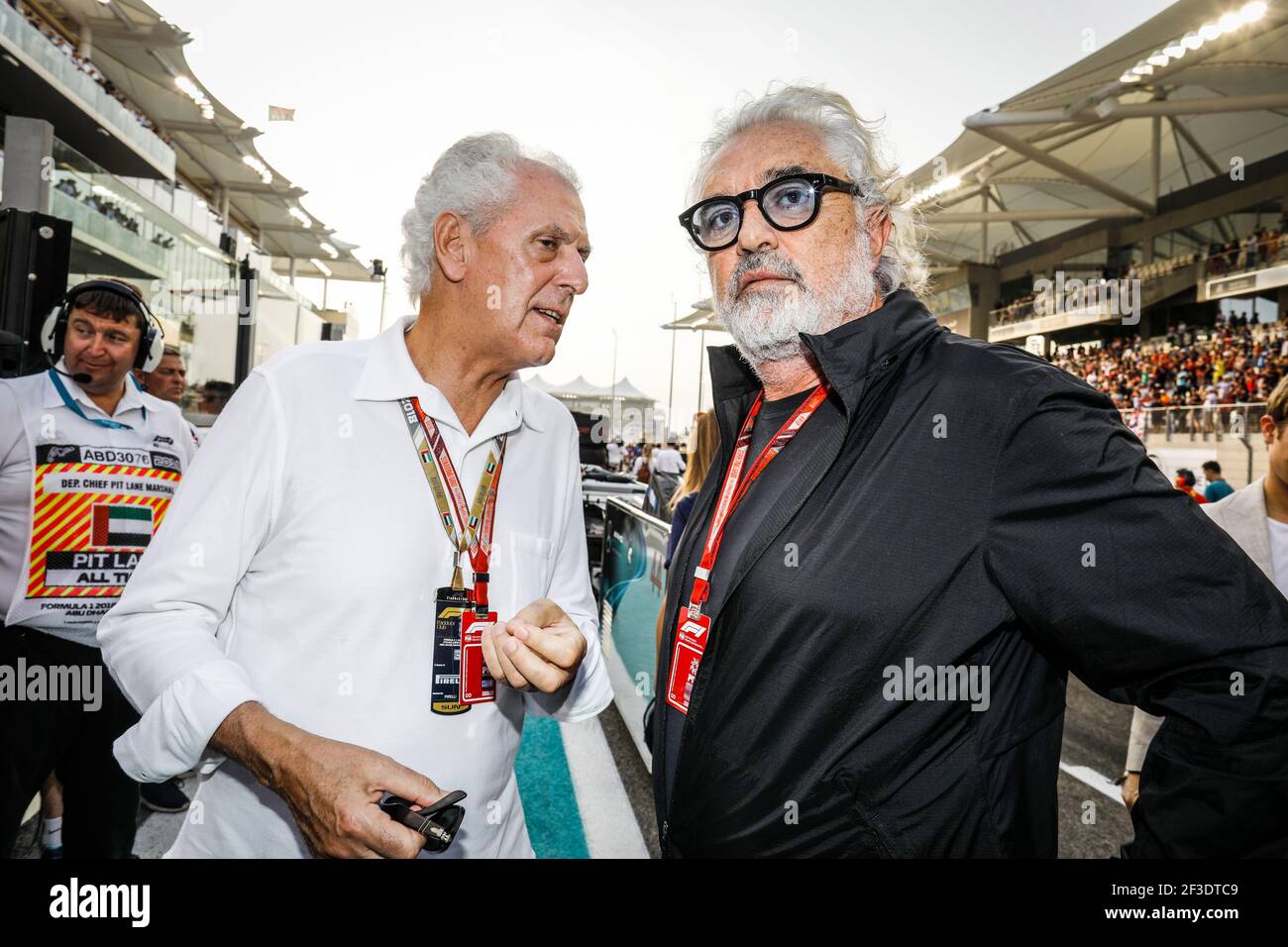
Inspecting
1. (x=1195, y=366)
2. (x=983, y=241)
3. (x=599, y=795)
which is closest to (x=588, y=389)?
(x=983, y=241)

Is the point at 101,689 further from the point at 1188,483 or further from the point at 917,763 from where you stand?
the point at 1188,483

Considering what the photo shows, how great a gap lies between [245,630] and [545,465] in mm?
726

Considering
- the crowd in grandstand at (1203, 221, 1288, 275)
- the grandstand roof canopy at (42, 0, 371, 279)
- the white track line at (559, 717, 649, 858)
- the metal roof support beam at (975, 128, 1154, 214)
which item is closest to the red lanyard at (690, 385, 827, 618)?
the white track line at (559, 717, 649, 858)

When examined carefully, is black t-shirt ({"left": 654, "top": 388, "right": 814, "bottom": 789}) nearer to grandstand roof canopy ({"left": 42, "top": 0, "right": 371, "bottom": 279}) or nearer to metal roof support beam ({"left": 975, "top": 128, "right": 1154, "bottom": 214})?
metal roof support beam ({"left": 975, "top": 128, "right": 1154, "bottom": 214})

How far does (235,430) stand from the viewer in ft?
4.82

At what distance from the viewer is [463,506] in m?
1.64

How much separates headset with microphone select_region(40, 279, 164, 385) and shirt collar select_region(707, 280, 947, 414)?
9.69 feet

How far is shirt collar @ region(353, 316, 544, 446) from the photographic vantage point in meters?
1.60

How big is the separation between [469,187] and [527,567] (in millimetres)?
865

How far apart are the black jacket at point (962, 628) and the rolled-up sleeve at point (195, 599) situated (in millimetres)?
828
